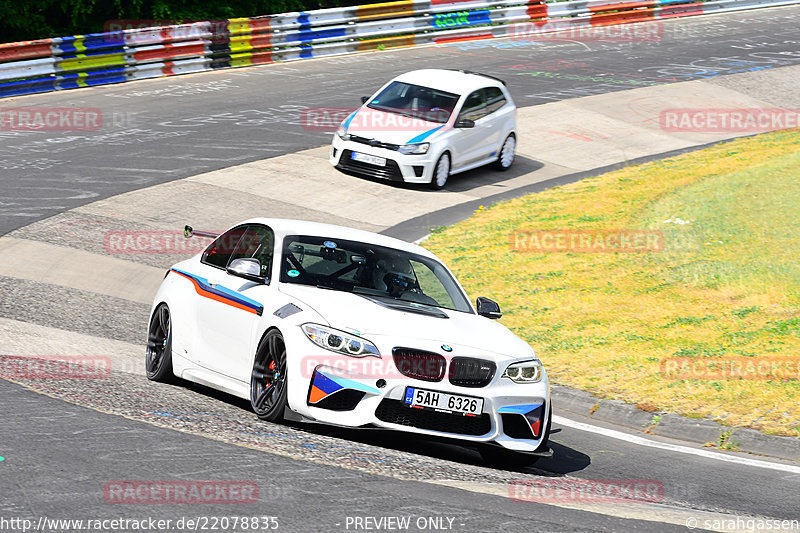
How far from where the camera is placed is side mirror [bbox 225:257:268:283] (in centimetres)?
869

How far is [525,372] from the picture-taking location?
820cm

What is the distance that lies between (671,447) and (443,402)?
104 inches

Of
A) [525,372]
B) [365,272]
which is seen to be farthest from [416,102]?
[525,372]

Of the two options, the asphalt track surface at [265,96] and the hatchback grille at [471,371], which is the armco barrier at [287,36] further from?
the hatchback grille at [471,371]

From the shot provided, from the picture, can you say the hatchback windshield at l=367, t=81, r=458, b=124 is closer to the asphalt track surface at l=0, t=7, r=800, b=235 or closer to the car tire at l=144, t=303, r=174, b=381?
the asphalt track surface at l=0, t=7, r=800, b=235

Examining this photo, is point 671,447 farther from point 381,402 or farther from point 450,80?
point 450,80

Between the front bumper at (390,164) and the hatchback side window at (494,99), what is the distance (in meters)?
2.47

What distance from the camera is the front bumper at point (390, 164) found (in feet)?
66.8

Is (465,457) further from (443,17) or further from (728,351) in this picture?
(443,17)

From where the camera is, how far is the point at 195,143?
21391 mm

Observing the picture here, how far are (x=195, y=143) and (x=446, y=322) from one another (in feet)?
45.8

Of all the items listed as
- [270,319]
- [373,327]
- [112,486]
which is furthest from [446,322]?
[112,486]

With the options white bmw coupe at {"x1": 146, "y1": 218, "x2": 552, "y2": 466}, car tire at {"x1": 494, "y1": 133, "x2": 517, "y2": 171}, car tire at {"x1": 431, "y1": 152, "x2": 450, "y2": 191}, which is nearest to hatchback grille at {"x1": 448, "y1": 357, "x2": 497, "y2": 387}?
white bmw coupe at {"x1": 146, "y1": 218, "x2": 552, "y2": 466}

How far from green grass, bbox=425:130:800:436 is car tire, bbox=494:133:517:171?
6.32 ft
